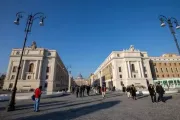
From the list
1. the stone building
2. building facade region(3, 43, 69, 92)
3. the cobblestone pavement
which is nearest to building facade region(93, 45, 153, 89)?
the stone building

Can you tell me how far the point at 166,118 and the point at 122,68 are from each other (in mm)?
49082

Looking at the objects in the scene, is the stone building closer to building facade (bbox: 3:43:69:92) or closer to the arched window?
building facade (bbox: 3:43:69:92)

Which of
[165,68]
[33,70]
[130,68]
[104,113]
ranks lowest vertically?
[104,113]

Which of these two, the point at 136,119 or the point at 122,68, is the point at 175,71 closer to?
the point at 122,68

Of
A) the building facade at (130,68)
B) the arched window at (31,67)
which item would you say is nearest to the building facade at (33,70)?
the arched window at (31,67)

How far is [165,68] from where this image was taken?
57000mm

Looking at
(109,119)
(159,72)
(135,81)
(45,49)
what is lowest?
(109,119)

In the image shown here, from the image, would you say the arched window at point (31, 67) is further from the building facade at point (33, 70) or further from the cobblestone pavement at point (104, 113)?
the cobblestone pavement at point (104, 113)

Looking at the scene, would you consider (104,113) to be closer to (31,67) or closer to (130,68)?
(31,67)

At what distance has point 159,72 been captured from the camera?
186ft

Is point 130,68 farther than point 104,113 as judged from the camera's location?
Yes

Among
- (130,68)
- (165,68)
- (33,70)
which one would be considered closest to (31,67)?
(33,70)

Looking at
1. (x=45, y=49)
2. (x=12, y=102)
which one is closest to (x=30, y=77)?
(x=45, y=49)

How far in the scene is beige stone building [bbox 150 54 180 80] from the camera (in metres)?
56.1
